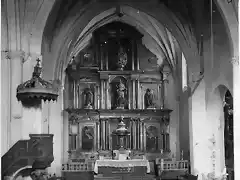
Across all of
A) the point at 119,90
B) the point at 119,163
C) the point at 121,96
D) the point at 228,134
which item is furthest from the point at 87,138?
the point at 228,134

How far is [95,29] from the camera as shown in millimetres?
26562

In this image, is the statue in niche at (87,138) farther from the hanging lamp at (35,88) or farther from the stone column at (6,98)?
the hanging lamp at (35,88)

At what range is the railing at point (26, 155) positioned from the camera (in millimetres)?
13375

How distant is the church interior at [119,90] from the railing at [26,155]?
1.1 inches

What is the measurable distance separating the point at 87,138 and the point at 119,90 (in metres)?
3.17

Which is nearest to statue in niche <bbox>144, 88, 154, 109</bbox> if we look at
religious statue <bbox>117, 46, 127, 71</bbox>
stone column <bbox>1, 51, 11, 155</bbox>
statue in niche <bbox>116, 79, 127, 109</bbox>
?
statue in niche <bbox>116, 79, 127, 109</bbox>

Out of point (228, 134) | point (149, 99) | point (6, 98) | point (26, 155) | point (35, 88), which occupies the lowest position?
point (26, 155)

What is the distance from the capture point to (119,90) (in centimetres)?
2586

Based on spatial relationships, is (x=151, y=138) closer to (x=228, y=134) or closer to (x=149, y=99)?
(x=149, y=99)

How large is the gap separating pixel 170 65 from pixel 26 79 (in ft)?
39.9

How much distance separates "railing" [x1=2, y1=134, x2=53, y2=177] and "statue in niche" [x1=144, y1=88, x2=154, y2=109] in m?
12.4

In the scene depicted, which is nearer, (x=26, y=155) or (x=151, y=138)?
(x=26, y=155)

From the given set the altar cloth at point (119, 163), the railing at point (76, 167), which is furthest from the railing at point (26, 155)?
the railing at point (76, 167)

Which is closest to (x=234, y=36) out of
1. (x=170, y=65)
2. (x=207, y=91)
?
(x=207, y=91)
